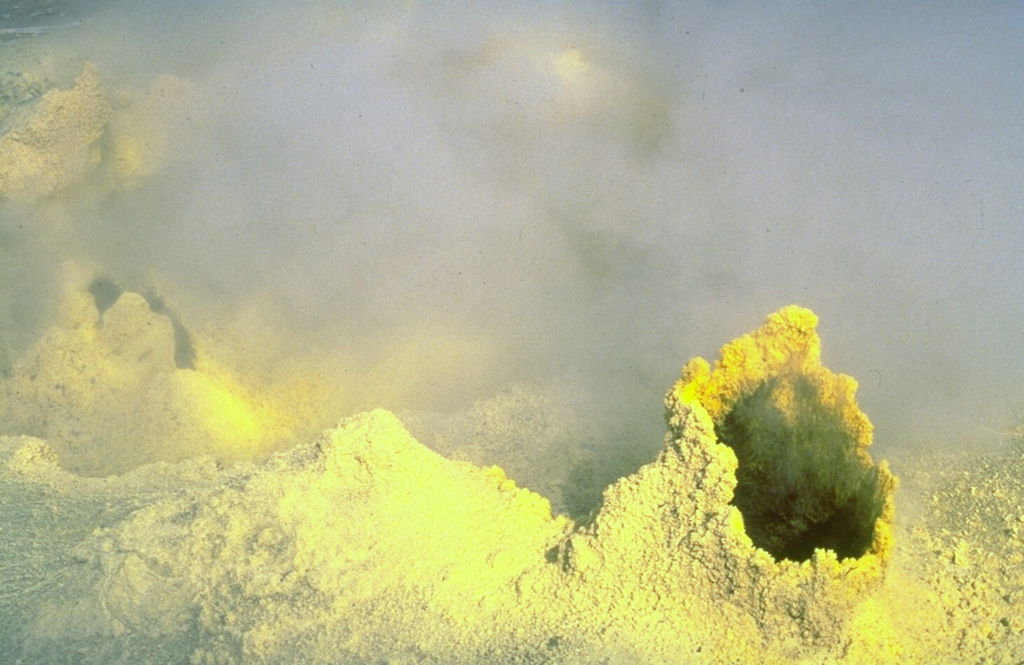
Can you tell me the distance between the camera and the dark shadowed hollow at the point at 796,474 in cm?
158

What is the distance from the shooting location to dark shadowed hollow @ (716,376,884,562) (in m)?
1.58

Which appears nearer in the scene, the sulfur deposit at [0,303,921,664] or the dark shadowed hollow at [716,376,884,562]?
the sulfur deposit at [0,303,921,664]

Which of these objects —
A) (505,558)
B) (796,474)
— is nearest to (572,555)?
(505,558)

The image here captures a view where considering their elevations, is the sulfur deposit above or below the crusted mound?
below

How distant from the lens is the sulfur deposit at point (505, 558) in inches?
57.7

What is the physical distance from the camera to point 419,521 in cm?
170

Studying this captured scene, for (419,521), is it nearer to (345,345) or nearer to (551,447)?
(551,447)

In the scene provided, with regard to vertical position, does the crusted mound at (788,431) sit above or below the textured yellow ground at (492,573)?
above

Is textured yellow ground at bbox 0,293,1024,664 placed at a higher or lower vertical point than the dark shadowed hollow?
lower

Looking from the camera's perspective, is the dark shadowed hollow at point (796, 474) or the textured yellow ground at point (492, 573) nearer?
the textured yellow ground at point (492, 573)

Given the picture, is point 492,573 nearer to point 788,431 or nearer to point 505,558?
point 505,558

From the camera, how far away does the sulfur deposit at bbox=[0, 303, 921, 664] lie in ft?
4.81

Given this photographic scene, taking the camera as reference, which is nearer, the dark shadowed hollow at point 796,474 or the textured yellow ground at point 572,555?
the textured yellow ground at point 572,555

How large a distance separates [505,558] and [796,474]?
0.65 m
